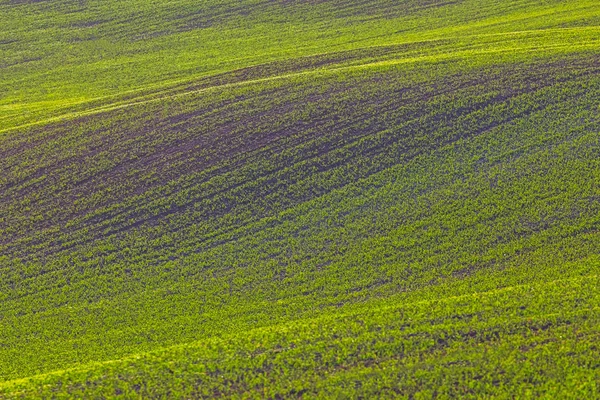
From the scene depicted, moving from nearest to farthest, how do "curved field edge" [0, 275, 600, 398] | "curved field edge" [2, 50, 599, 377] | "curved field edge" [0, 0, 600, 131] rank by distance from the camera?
"curved field edge" [0, 275, 600, 398], "curved field edge" [2, 50, 599, 377], "curved field edge" [0, 0, 600, 131]

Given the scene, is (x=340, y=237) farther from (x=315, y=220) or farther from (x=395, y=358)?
(x=395, y=358)

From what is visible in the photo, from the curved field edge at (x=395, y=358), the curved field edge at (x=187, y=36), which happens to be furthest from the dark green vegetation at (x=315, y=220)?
the curved field edge at (x=187, y=36)

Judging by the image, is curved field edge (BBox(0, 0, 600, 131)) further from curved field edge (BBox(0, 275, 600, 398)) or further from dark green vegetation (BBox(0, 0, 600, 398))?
curved field edge (BBox(0, 275, 600, 398))

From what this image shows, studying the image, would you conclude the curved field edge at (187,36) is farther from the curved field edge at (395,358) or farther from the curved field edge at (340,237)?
the curved field edge at (395,358)

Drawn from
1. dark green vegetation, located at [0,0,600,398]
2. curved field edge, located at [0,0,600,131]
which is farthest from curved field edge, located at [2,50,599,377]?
curved field edge, located at [0,0,600,131]

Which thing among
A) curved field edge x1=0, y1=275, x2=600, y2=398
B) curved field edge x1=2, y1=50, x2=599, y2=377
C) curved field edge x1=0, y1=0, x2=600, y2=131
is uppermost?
curved field edge x1=0, y1=0, x2=600, y2=131

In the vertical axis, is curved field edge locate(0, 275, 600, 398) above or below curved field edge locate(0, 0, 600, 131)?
below

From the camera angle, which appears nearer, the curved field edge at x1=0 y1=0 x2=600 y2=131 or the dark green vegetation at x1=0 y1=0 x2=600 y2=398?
the dark green vegetation at x1=0 y1=0 x2=600 y2=398
